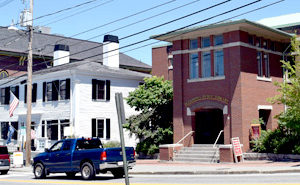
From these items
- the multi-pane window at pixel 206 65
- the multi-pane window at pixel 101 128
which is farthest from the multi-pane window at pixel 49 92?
the multi-pane window at pixel 206 65

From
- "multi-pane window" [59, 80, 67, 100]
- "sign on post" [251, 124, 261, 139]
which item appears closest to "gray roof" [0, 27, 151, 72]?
"multi-pane window" [59, 80, 67, 100]

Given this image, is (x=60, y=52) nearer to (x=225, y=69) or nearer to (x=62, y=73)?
(x=62, y=73)

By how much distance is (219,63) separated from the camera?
2798 centimetres

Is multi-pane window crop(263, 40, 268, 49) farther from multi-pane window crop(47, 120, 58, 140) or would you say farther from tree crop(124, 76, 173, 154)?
multi-pane window crop(47, 120, 58, 140)

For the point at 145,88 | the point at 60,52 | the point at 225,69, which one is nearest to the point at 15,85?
the point at 60,52

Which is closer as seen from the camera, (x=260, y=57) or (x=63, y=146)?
(x=63, y=146)

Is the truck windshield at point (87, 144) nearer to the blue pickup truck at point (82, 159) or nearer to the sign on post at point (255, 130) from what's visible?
the blue pickup truck at point (82, 159)

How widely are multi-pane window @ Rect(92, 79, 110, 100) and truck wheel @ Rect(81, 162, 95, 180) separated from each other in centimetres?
1777

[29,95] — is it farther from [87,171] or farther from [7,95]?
[7,95]

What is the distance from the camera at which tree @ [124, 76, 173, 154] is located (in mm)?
30859

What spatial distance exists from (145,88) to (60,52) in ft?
41.5

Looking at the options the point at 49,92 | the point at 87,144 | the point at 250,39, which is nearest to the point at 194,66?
the point at 250,39

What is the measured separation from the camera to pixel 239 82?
87.8 ft

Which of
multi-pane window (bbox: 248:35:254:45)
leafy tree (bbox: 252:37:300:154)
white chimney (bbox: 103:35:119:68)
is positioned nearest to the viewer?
leafy tree (bbox: 252:37:300:154)
